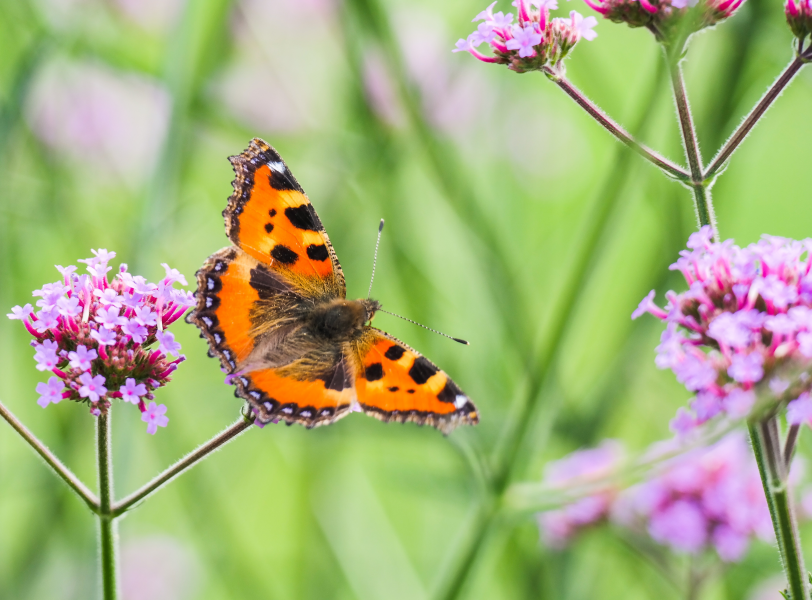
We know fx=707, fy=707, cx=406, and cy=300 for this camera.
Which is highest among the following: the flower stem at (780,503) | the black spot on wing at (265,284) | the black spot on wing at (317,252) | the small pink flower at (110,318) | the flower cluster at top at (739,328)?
the black spot on wing at (317,252)

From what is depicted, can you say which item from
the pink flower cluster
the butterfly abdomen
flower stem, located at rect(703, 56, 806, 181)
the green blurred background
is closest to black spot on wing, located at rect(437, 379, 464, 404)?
the green blurred background

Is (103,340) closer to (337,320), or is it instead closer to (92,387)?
(92,387)

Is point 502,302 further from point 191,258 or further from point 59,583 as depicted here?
point 59,583

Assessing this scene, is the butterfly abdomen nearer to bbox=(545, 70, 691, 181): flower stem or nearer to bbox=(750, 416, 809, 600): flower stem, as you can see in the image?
bbox=(545, 70, 691, 181): flower stem

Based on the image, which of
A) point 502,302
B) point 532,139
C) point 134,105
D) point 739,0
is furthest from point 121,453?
point 532,139

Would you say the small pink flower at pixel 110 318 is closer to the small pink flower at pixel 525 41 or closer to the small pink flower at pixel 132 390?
the small pink flower at pixel 132 390

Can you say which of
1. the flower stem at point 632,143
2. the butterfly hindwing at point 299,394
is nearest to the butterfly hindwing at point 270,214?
the butterfly hindwing at point 299,394

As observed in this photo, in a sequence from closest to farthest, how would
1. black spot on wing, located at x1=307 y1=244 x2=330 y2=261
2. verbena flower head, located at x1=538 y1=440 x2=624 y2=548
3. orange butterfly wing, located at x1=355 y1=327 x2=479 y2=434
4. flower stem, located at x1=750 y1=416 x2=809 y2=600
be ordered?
1. flower stem, located at x1=750 y1=416 x2=809 y2=600
2. orange butterfly wing, located at x1=355 y1=327 x2=479 y2=434
3. black spot on wing, located at x1=307 y1=244 x2=330 y2=261
4. verbena flower head, located at x1=538 y1=440 x2=624 y2=548

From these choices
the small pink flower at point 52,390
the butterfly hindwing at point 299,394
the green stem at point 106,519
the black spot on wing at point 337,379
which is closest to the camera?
the green stem at point 106,519
